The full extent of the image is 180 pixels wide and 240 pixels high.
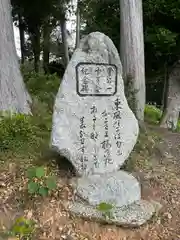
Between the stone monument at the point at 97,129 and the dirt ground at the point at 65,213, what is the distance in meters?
0.16

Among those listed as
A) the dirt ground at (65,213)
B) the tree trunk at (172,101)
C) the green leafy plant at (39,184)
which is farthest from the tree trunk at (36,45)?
the green leafy plant at (39,184)

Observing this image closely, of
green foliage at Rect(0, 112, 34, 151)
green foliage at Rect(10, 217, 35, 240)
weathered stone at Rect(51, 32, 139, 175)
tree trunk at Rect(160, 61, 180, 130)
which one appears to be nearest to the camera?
green foliage at Rect(10, 217, 35, 240)

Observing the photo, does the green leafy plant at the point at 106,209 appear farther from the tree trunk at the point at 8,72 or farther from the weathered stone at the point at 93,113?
the tree trunk at the point at 8,72

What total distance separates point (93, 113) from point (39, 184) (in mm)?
1046

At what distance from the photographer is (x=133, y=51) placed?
673 centimetres

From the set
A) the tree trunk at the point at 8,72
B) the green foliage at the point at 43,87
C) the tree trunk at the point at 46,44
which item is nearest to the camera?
the tree trunk at the point at 8,72

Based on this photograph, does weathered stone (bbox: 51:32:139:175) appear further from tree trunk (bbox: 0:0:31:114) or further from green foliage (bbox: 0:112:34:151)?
tree trunk (bbox: 0:0:31:114)

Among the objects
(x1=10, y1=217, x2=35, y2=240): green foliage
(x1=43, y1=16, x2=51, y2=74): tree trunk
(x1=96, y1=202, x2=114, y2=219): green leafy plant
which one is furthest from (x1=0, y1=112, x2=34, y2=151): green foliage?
(x1=43, y1=16, x2=51, y2=74): tree trunk

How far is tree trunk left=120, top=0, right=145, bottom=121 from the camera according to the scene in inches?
259

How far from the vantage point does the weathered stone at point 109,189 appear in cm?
425

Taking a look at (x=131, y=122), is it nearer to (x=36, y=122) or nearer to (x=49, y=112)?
(x=36, y=122)

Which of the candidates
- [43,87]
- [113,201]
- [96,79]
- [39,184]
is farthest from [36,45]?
[113,201]

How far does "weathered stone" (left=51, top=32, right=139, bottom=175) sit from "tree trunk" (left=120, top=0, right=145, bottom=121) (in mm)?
1941

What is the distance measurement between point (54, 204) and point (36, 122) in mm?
2019
